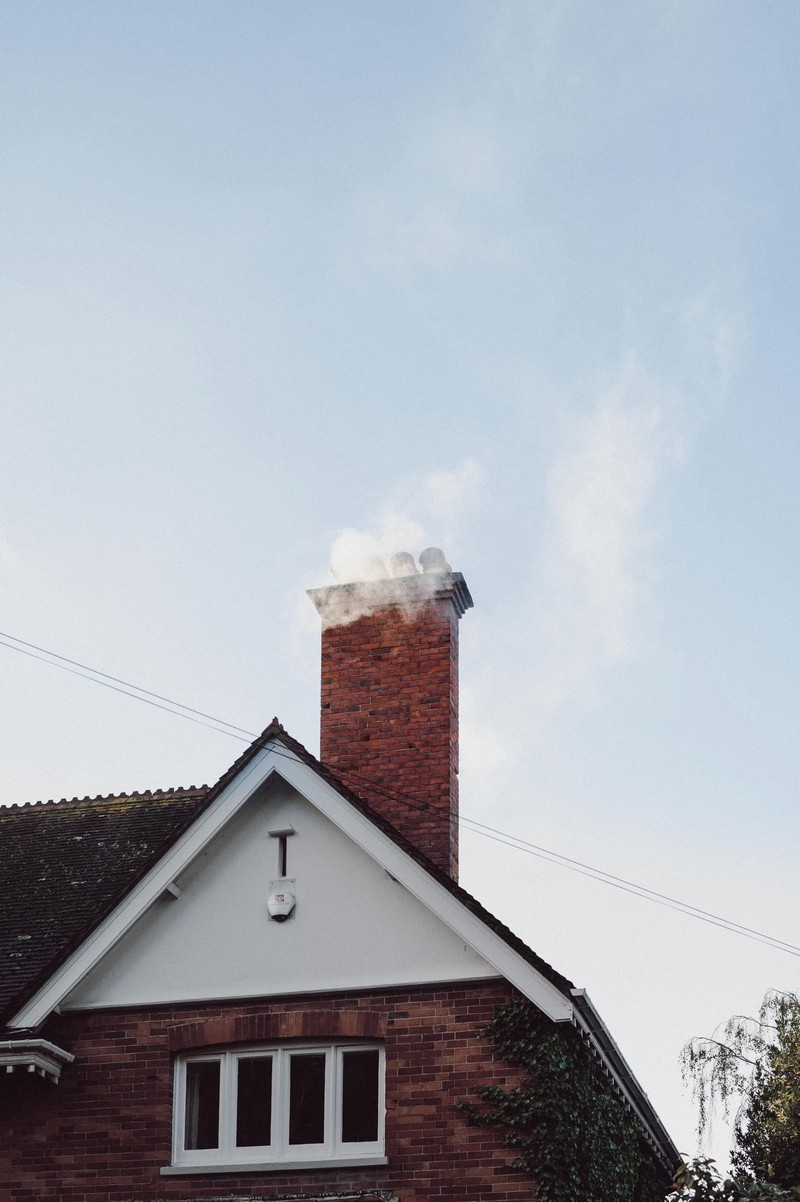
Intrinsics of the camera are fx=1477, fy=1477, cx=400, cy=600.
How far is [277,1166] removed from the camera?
12.8 m

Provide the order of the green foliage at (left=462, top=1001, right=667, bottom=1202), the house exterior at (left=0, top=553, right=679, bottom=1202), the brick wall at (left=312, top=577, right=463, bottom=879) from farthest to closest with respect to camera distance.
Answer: the brick wall at (left=312, top=577, right=463, bottom=879) < the house exterior at (left=0, top=553, right=679, bottom=1202) < the green foliage at (left=462, top=1001, right=667, bottom=1202)

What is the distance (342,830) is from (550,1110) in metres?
3.14

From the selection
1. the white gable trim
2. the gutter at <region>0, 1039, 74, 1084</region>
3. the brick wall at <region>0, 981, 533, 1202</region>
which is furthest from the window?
the white gable trim

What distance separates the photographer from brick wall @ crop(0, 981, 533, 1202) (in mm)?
12625

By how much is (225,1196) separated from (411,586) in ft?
23.2

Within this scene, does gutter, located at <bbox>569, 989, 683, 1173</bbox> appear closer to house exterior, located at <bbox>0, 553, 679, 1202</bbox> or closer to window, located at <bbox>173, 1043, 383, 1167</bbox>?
house exterior, located at <bbox>0, 553, 679, 1202</bbox>

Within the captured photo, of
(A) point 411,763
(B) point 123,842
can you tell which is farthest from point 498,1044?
(B) point 123,842

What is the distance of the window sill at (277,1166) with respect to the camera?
41.6ft

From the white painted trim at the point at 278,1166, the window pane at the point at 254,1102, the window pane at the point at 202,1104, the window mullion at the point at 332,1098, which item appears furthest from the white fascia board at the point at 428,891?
the window pane at the point at 202,1104

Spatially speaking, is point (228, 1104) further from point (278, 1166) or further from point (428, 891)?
point (428, 891)

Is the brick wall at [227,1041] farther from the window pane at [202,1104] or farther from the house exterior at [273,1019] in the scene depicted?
the window pane at [202,1104]

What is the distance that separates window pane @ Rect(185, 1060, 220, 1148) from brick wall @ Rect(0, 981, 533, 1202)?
0.23 m

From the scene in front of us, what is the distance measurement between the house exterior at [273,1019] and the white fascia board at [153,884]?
0.06 ft

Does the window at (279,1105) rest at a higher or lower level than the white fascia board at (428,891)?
lower
